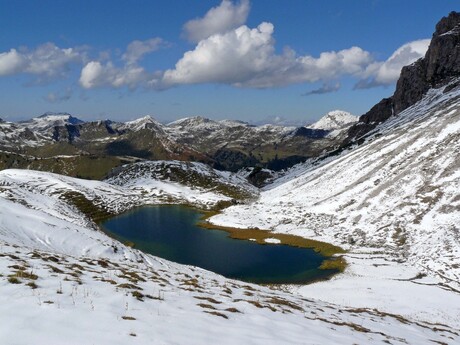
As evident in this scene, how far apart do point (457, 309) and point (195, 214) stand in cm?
10866

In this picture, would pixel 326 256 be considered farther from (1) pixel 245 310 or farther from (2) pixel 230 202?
(2) pixel 230 202

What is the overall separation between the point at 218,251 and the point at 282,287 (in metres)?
28.2

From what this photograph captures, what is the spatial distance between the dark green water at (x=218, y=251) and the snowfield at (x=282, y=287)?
7.94m

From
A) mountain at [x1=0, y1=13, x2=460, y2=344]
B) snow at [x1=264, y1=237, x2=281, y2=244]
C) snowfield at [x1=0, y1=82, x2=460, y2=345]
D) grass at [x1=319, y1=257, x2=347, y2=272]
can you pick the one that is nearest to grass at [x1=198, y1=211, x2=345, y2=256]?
snow at [x1=264, y1=237, x2=281, y2=244]

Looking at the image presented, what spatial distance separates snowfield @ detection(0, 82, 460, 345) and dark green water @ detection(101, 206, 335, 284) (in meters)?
7.94

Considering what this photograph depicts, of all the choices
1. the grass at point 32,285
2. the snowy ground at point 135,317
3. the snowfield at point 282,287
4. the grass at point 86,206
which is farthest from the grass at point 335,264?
the grass at point 86,206

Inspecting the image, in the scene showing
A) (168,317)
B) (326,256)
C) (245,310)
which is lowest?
(326,256)

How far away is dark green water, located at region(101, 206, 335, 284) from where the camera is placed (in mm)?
71125

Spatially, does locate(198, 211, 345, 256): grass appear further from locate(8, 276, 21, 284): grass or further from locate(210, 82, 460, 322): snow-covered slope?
locate(8, 276, 21, 284): grass

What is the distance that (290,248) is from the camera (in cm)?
→ 9106

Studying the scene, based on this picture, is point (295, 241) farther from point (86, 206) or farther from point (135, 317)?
point (86, 206)

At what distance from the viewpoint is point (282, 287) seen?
61.5 meters

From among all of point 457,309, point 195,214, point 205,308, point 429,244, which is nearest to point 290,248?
point 429,244

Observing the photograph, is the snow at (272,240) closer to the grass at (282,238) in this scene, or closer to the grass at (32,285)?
the grass at (282,238)
